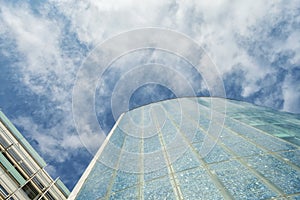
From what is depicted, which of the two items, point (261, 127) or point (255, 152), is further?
point (261, 127)

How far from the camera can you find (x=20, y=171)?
16.0 m

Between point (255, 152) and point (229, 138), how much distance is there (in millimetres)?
2030

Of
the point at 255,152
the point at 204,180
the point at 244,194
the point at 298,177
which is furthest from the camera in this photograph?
the point at 255,152

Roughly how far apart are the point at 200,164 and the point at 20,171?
1506cm

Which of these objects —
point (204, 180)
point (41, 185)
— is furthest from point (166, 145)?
point (41, 185)

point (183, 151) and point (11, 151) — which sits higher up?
point (11, 151)

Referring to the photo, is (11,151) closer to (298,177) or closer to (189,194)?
(189,194)

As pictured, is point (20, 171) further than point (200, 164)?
Yes

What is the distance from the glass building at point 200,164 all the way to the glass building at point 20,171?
6.57 metres

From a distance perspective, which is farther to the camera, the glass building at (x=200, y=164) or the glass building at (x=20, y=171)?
the glass building at (x=20, y=171)

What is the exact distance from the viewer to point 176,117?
15.6 meters

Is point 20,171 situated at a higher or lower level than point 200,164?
higher

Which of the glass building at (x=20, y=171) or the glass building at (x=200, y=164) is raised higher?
the glass building at (x=20, y=171)

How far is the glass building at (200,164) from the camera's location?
19.2ft
